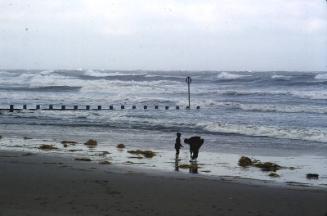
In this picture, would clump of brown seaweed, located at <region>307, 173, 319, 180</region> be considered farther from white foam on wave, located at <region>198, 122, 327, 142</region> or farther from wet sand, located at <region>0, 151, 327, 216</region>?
white foam on wave, located at <region>198, 122, 327, 142</region>

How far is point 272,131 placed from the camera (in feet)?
68.4

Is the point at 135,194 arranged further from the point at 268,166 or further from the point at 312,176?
the point at 268,166

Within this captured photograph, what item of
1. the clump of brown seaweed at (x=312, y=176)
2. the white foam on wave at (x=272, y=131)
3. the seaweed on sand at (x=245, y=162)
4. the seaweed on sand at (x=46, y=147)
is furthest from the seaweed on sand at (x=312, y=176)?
the seaweed on sand at (x=46, y=147)

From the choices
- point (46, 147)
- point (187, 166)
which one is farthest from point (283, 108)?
point (187, 166)

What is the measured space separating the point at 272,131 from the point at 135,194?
42.7ft

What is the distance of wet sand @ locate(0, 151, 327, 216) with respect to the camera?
767cm

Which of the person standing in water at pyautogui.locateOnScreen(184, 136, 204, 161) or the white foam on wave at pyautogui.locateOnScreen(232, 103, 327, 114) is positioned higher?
the white foam on wave at pyautogui.locateOnScreen(232, 103, 327, 114)

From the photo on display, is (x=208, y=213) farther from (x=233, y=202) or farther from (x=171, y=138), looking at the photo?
(x=171, y=138)

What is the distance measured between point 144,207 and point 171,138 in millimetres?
11161

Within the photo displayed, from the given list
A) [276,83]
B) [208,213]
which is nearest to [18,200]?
[208,213]

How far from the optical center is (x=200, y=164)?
1312cm

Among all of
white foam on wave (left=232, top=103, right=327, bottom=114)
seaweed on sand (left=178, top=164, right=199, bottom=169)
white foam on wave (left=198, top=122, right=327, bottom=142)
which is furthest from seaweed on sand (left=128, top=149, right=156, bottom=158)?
white foam on wave (left=232, top=103, right=327, bottom=114)

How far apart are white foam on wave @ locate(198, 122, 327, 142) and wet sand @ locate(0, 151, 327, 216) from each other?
9.35 m

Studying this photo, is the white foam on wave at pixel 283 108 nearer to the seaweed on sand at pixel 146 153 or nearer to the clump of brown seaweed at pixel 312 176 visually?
the seaweed on sand at pixel 146 153
